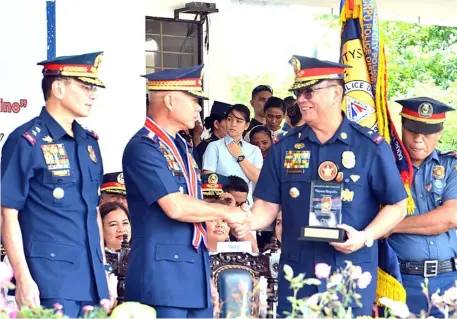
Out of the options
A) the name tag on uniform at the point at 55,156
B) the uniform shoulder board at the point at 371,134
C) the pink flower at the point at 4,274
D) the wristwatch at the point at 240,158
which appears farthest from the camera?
the wristwatch at the point at 240,158

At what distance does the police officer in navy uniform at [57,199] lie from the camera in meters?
4.22

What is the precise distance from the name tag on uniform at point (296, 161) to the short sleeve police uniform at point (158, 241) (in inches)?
18.6

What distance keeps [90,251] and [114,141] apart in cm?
283

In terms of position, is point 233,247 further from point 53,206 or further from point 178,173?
point 53,206

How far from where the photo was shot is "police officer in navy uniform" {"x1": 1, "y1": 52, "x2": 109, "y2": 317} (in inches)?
166

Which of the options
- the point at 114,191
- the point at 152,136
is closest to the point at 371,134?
the point at 152,136

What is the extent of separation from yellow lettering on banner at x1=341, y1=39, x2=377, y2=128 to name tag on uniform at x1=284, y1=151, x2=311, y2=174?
2.01ft

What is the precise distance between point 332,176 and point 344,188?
0.08 meters

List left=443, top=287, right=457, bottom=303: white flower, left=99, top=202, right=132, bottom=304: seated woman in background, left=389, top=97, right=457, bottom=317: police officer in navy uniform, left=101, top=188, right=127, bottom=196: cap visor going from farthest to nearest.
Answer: left=101, top=188, right=127, bottom=196: cap visor, left=99, top=202, right=132, bottom=304: seated woman in background, left=389, top=97, right=457, bottom=317: police officer in navy uniform, left=443, top=287, right=457, bottom=303: white flower

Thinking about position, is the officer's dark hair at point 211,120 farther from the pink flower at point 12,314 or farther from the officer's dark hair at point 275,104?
the pink flower at point 12,314

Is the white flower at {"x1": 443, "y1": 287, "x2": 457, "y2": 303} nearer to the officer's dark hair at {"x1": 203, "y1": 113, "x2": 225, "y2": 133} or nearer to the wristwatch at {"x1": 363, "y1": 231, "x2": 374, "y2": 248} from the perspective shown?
the wristwatch at {"x1": 363, "y1": 231, "x2": 374, "y2": 248}

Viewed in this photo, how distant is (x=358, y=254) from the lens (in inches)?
177

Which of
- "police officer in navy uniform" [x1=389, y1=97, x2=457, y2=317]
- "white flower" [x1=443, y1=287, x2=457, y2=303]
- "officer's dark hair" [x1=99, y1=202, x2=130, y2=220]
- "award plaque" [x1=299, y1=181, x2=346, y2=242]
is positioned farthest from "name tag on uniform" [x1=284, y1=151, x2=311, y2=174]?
"white flower" [x1=443, y1=287, x2=457, y2=303]

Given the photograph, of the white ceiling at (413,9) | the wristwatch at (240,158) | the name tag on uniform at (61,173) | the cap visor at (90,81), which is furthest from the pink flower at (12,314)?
the white ceiling at (413,9)
